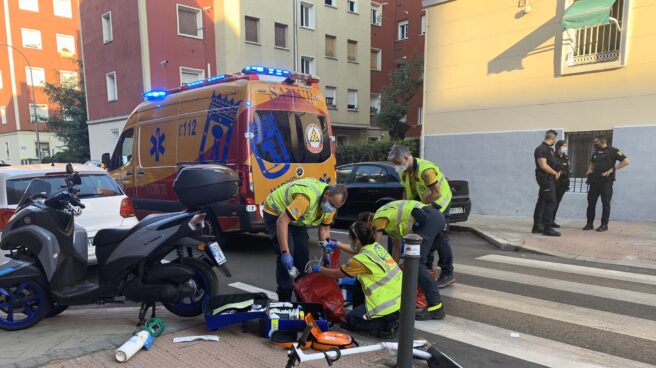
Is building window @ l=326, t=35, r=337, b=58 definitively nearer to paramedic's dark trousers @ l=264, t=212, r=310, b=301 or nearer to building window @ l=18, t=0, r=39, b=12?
paramedic's dark trousers @ l=264, t=212, r=310, b=301

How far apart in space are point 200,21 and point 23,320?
68.8 feet

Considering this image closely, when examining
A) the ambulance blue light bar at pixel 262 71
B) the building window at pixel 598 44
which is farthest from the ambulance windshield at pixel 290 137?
the building window at pixel 598 44

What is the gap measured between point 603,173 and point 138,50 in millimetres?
20155

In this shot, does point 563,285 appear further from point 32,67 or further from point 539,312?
Result: point 32,67

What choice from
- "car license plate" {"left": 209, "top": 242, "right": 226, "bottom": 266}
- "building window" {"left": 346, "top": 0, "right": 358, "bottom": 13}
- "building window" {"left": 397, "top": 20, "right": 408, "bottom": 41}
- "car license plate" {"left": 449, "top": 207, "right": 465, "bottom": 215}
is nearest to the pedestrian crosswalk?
"car license plate" {"left": 209, "top": 242, "right": 226, "bottom": 266}

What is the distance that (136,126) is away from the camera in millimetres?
8352

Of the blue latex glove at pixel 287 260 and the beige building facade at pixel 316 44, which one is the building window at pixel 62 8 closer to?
the beige building facade at pixel 316 44

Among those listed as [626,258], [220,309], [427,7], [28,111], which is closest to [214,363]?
[220,309]

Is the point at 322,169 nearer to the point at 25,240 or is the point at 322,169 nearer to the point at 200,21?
the point at 25,240

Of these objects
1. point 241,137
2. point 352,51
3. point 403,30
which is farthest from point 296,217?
point 403,30

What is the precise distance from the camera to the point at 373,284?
144 inches

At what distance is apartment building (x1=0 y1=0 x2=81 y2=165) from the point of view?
36.8 meters

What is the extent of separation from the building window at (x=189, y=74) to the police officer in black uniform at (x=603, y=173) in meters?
18.5

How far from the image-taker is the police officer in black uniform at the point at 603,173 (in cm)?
822
